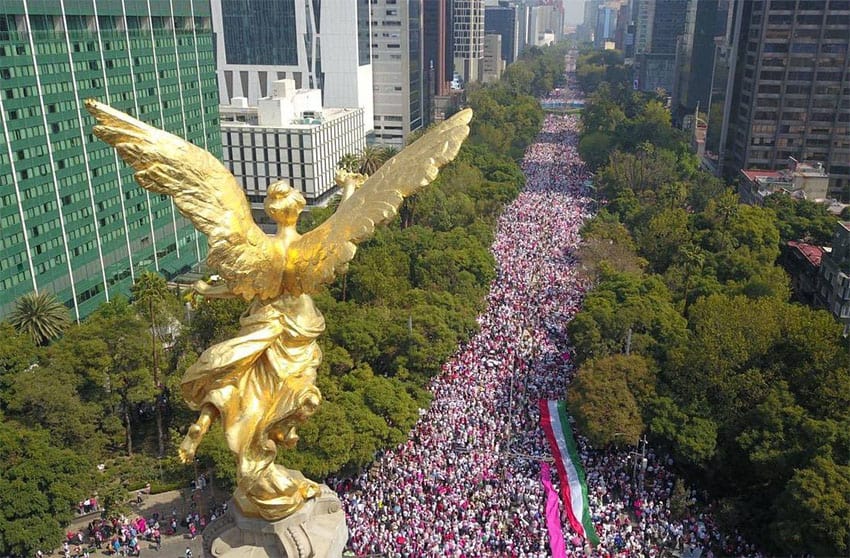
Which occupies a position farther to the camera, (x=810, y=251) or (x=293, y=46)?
(x=293, y=46)

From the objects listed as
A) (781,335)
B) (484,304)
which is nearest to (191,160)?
(781,335)

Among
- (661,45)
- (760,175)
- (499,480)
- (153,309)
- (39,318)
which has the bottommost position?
(499,480)

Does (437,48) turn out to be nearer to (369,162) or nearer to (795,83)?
(795,83)

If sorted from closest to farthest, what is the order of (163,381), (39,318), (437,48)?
(163,381) < (39,318) < (437,48)

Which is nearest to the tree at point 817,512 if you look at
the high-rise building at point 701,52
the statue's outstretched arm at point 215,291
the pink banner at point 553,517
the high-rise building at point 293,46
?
the pink banner at point 553,517


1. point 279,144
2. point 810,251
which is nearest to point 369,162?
point 279,144

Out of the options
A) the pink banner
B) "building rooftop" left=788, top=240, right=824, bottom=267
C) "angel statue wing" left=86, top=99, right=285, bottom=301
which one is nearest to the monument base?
"angel statue wing" left=86, top=99, right=285, bottom=301
